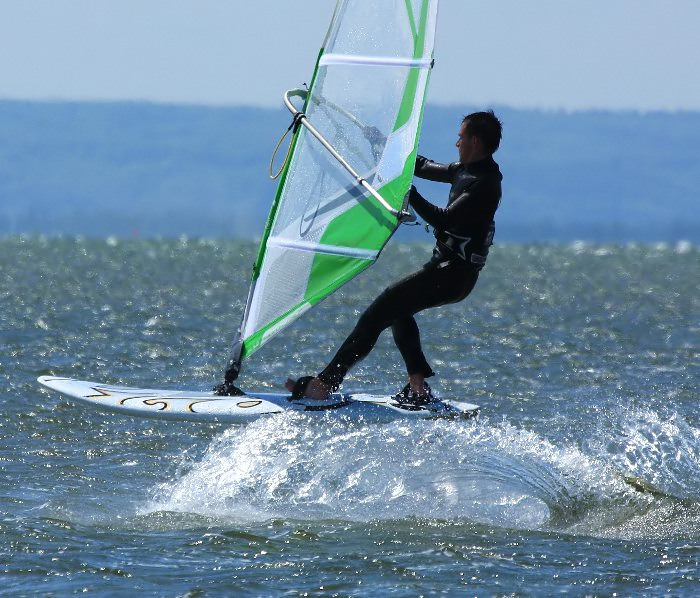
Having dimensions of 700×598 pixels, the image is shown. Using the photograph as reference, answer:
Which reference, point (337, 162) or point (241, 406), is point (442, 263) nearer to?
point (337, 162)

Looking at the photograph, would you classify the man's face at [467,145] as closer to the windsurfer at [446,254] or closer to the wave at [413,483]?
the windsurfer at [446,254]

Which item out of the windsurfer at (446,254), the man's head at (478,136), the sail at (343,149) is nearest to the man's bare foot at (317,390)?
the windsurfer at (446,254)

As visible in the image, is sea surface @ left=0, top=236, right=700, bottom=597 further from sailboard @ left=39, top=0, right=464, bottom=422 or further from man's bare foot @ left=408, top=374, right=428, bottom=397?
sailboard @ left=39, top=0, right=464, bottom=422

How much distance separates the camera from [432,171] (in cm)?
738

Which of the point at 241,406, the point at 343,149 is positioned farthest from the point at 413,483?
the point at 343,149

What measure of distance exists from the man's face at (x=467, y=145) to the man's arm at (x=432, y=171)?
197 mm

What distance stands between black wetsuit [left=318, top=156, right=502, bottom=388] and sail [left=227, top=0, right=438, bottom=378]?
29 centimetres

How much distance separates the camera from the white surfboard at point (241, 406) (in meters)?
7.21

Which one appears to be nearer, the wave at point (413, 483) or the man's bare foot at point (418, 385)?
the wave at point (413, 483)

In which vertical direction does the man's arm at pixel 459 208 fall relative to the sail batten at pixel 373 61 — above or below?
below

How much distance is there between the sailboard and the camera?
7.11 meters

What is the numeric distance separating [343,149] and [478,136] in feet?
2.53

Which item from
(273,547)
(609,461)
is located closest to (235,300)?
(609,461)

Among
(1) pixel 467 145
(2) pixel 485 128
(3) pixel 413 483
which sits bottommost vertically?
(3) pixel 413 483
